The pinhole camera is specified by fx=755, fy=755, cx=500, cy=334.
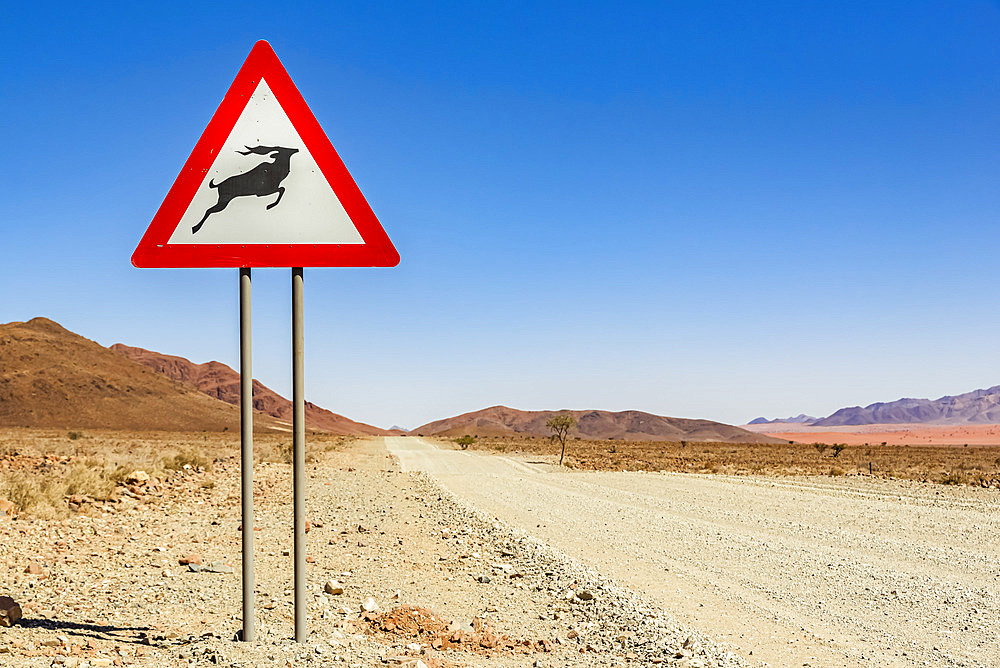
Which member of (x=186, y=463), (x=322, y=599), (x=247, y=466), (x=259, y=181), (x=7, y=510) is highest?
(x=259, y=181)

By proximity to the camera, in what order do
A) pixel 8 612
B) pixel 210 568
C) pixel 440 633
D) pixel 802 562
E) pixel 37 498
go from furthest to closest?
1. pixel 37 498
2. pixel 802 562
3. pixel 210 568
4. pixel 440 633
5. pixel 8 612

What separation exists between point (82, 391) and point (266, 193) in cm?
10758

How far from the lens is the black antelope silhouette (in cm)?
388

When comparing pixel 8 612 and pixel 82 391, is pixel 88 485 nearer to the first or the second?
pixel 8 612

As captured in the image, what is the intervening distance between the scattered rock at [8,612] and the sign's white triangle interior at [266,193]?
2.70 metres

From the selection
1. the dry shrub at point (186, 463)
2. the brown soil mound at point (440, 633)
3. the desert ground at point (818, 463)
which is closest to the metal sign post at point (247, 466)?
the brown soil mound at point (440, 633)

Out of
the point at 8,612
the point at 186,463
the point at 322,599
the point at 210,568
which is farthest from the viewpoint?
the point at 186,463

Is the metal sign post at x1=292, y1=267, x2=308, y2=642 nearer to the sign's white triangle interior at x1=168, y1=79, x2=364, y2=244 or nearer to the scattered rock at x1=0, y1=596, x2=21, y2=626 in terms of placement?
the sign's white triangle interior at x1=168, y1=79, x2=364, y2=244

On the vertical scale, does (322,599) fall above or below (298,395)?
below

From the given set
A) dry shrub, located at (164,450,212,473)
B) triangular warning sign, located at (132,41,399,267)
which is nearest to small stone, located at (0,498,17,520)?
triangular warning sign, located at (132,41,399,267)

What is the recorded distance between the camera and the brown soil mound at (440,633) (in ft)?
16.0

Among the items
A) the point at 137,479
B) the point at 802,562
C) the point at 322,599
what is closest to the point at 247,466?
the point at 322,599

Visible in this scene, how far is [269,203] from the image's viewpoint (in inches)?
154

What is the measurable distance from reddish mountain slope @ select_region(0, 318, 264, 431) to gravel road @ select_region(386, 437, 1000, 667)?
88525 millimetres
